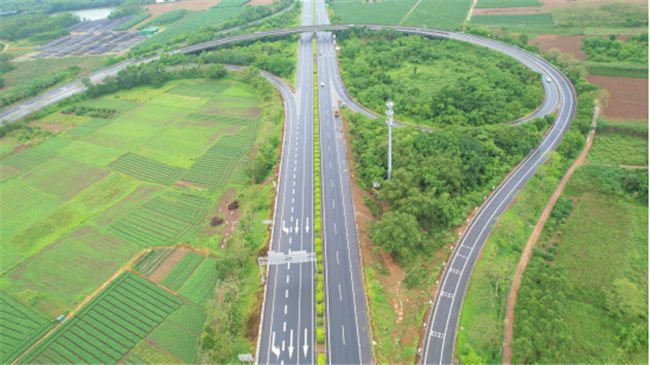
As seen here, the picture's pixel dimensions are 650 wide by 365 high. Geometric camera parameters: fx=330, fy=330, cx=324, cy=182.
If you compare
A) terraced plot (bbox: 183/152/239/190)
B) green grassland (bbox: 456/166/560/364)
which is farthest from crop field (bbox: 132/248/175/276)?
green grassland (bbox: 456/166/560/364)

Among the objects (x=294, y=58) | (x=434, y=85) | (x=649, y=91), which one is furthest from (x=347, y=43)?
(x=649, y=91)

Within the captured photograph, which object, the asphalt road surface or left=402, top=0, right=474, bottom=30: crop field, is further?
left=402, top=0, right=474, bottom=30: crop field

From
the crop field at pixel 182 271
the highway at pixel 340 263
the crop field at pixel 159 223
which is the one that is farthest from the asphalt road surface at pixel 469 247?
the crop field at pixel 159 223

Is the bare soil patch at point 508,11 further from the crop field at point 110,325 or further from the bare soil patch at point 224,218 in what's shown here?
the crop field at point 110,325

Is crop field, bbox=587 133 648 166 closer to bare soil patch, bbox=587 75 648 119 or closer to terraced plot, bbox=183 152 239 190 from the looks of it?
bare soil patch, bbox=587 75 648 119

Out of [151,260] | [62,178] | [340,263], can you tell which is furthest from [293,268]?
[62,178]

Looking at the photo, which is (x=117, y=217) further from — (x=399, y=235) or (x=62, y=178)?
(x=399, y=235)

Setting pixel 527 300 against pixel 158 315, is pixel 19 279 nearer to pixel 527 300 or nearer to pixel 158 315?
pixel 158 315
